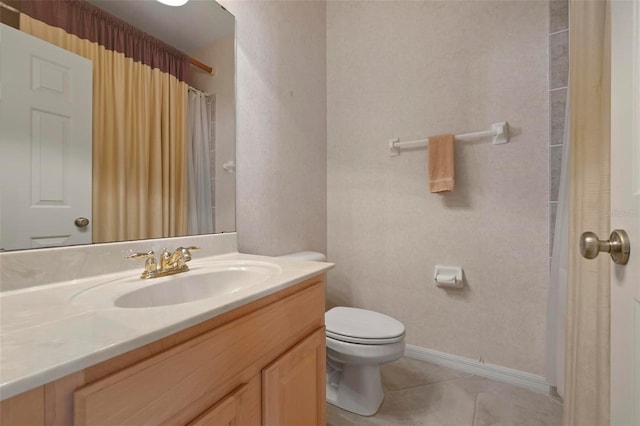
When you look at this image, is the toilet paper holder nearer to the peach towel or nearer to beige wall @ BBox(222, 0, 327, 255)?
the peach towel

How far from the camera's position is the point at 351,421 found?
131 centimetres

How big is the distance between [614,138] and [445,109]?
127 cm

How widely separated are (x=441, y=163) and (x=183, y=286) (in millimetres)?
1493

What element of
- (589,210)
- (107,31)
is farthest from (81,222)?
(589,210)

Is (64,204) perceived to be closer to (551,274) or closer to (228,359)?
(228,359)

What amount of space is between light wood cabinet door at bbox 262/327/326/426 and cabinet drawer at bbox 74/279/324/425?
0.04 m

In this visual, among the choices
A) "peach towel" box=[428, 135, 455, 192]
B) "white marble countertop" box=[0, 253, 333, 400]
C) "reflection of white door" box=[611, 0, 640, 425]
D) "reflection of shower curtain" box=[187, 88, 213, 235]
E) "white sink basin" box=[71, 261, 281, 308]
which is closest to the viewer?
"white marble countertop" box=[0, 253, 333, 400]

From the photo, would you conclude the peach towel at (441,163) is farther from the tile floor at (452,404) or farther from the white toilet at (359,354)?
the tile floor at (452,404)

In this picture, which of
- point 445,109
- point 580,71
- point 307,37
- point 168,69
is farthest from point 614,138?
point 307,37

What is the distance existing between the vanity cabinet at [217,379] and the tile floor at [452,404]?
55 cm

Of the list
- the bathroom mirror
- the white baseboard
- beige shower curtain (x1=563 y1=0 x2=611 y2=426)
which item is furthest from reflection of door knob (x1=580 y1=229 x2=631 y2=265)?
the white baseboard

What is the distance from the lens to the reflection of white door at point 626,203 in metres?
0.50

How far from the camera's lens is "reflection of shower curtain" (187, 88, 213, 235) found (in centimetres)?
119

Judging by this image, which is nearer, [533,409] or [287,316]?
[287,316]
